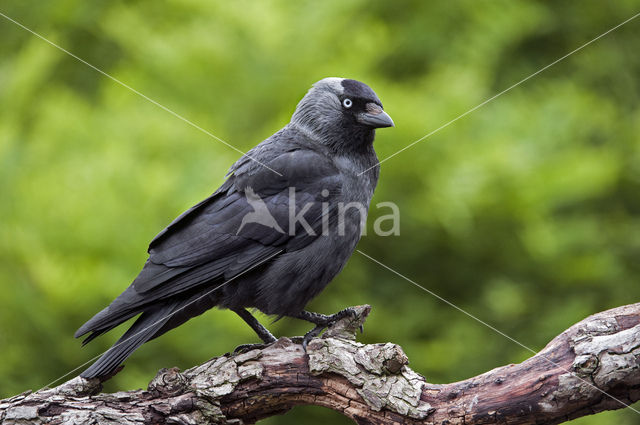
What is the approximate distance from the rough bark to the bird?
173 millimetres

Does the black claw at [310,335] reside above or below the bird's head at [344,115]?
below

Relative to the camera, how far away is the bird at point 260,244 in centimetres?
324

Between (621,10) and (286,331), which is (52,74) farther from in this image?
(621,10)

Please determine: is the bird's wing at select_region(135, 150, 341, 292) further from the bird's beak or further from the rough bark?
the rough bark

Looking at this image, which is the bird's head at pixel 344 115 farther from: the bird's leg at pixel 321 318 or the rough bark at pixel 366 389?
the rough bark at pixel 366 389

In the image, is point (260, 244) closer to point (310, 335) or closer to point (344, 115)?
point (310, 335)

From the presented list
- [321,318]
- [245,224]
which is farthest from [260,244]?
[321,318]

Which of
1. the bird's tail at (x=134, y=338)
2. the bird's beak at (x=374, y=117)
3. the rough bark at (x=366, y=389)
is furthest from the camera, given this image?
the bird's beak at (x=374, y=117)

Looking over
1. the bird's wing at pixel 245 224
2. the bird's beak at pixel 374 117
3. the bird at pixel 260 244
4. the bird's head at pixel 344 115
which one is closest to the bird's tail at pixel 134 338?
the bird at pixel 260 244

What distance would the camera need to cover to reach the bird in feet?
10.6

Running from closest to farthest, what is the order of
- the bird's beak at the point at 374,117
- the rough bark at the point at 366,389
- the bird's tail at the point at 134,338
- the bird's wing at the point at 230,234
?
the rough bark at the point at 366,389 < the bird's tail at the point at 134,338 < the bird's wing at the point at 230,234 < the bird's beak at the point at 374,117

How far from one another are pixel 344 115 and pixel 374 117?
0.18 metres

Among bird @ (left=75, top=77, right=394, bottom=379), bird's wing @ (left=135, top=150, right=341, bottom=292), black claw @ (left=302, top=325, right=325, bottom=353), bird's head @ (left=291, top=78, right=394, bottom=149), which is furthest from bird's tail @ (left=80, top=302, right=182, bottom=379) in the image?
bird's head @ (left=291, top=78, right=394, bottom=149)

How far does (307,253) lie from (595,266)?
2477mm
